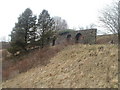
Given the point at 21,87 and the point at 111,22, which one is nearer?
the point at 21,87

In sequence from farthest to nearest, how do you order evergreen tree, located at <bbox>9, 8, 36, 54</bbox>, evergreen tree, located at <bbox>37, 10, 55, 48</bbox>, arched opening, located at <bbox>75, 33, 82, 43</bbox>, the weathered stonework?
evergreen tree, located at <bbox>37, 10, 55, 48</bbox>
evergreen tree, located at <bbox>9, 8, 36, 54</bbox>
arched opening, located at <bbox>75, 33, 82, 43</bbox>
the weathered stonework

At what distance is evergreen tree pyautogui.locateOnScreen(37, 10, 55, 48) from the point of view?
26.3m

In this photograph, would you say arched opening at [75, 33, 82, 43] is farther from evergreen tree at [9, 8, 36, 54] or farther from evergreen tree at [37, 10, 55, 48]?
evergreen tree at [9, 8, 36, 54]

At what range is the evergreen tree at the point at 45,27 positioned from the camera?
26297 millimetres

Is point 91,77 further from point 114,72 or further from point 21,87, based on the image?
point 21,87

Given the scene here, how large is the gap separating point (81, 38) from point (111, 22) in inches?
169

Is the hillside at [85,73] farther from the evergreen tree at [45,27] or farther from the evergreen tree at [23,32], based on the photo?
the evergreen tree at [45,27]

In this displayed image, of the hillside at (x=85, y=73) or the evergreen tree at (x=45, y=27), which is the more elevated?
the evergreen tree at (x=45, y=27)

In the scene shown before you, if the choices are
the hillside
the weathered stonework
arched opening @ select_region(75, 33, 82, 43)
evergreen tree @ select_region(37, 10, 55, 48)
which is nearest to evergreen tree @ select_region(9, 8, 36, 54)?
evergreen tree @ select_region(37, 10, 55, 48)

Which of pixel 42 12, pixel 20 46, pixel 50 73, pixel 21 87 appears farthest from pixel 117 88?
pixel 42 12

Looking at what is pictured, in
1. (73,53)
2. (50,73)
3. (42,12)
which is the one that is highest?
(42,12)

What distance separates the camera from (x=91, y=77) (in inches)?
422

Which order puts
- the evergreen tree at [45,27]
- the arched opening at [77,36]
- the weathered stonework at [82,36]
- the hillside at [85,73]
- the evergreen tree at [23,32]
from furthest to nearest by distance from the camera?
the evergreen tree at [45,27] < the evergreen tree at [23,32] < the arched opening at [77,36] < the weathered stonework at [82,36] < the hillside at [85,73]

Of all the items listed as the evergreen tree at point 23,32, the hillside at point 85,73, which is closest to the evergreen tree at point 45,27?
the evergreen tree at point 23,32
